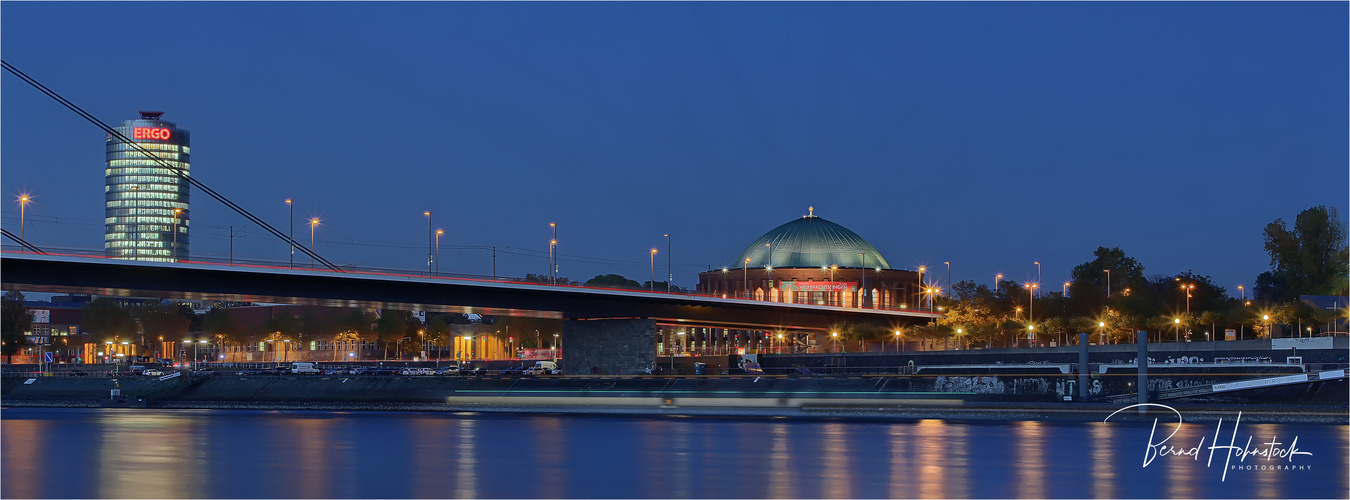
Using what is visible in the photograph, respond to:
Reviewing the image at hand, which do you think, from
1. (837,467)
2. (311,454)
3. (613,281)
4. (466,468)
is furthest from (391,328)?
(837,467)

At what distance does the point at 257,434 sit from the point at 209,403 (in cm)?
3905

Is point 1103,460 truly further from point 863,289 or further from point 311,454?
point 863,289

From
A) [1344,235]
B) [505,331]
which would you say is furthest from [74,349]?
[1344,235]

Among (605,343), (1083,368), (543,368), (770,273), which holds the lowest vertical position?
(543,368)

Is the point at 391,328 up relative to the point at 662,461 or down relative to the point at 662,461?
up

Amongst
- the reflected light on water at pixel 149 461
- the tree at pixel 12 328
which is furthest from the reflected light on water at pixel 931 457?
the tree at pixel 12 328

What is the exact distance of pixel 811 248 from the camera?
154750mm

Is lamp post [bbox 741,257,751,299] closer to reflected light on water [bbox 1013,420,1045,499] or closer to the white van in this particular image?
the white van

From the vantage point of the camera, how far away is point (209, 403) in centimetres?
9512

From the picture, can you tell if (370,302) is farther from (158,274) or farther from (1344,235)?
(1344,235)

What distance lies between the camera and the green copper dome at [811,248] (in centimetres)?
15362

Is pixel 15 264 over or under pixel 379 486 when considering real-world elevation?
over

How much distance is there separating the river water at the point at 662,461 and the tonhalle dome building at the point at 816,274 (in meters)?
82.1

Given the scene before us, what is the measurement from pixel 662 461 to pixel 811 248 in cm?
11110
